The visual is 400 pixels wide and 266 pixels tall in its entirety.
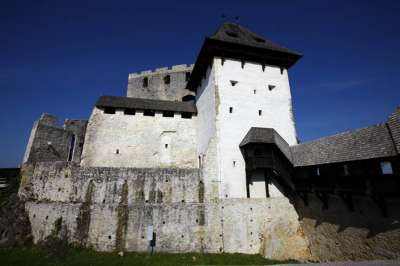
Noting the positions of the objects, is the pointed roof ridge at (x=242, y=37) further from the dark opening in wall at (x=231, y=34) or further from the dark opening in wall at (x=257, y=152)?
the dark opening in wall at (x=257, y=152)

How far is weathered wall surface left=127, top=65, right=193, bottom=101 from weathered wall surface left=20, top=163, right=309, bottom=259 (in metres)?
13.4

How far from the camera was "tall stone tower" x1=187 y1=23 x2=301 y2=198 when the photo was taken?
41.2 feet

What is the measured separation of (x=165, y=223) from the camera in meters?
11.2

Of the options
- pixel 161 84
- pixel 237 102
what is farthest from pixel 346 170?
pixel 161 84

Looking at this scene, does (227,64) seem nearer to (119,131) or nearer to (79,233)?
(119,131)

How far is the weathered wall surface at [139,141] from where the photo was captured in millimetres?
14867

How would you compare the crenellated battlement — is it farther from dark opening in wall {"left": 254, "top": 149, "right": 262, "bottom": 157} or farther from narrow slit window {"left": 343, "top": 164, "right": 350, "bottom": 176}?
narrow slit window {"left": 343, "top": 164, "right": 350, "bottom": 176}

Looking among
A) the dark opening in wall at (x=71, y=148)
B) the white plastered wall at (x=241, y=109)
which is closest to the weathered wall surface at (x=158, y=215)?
the white plastered wall at (x=241, y=109)

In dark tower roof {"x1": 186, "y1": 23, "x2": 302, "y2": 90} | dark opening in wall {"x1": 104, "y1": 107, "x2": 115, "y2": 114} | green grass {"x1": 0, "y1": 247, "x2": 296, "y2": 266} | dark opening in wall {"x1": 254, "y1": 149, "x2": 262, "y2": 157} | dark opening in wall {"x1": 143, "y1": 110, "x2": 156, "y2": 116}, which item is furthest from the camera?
dark opening in wall {"x1": 143, "y1": 110, "x2": 156, "y2": 116}

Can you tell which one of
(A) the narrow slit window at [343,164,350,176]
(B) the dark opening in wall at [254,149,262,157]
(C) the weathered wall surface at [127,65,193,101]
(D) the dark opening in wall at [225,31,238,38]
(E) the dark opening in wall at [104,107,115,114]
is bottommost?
(A) the narrow slit window at [343,164,350,176]

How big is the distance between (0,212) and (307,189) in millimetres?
17958

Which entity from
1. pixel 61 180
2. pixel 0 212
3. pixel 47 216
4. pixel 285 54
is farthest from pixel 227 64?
pixel 0 212

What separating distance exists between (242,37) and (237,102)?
5284 mm

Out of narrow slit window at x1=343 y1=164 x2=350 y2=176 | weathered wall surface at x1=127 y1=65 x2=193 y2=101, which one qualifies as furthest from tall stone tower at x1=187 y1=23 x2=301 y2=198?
weathered wall surface at x1=127 y1=65 x2=193 y2=101
